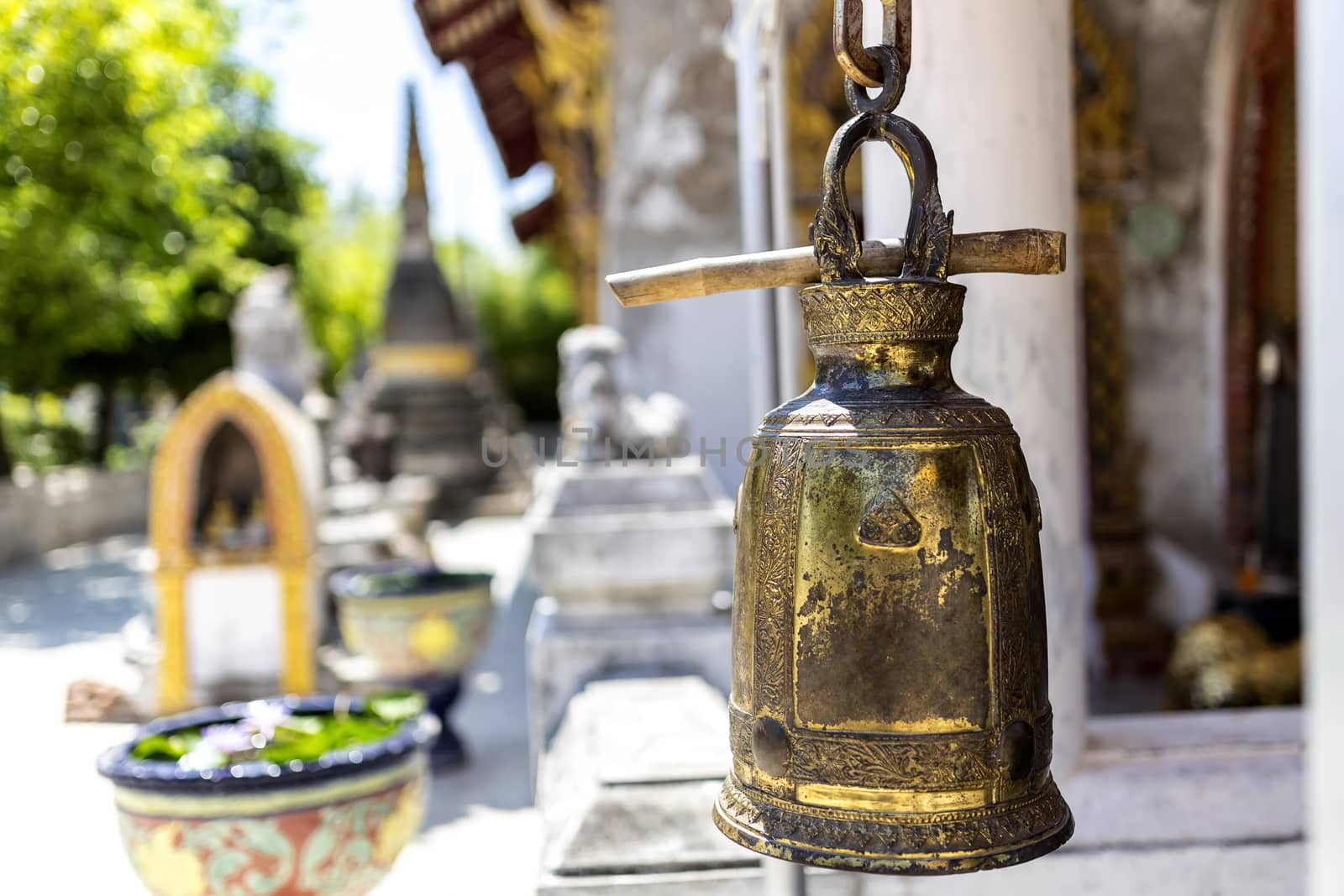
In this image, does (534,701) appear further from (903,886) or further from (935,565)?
(935,565)

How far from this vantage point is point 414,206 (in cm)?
1939

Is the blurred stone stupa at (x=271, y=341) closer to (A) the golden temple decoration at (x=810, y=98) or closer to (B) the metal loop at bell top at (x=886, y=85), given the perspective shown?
(A) the golden temple decoration at (x=810, y=98)

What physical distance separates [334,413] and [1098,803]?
16247mm

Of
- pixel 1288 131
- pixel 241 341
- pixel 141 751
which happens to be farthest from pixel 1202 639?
pixel 241 341

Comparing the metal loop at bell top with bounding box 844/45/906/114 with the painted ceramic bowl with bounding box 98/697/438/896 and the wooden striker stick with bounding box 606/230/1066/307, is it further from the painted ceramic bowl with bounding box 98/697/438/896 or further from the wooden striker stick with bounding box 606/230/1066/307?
the painted ceramic bowl with bounding box 98/697/438/896

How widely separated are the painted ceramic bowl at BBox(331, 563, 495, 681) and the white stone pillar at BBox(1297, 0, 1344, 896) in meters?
4.79

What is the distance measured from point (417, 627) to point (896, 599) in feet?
14.6

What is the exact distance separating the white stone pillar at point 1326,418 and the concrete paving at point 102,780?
331 centimetres

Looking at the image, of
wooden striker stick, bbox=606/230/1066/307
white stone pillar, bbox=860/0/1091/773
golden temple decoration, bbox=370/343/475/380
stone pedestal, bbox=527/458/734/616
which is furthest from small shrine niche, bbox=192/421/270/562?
golden temple decoration, bbox=370/343/475/380

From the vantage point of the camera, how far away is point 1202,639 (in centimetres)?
471

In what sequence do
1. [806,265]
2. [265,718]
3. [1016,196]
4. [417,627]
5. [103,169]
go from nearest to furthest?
[806,265]
[1016,196]
[265,718]
[417,627]
[103,169]

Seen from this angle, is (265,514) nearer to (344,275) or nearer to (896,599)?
(896,599)

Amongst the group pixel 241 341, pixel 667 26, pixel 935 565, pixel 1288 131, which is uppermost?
pixel 667 26

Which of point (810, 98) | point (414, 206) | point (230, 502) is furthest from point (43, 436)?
point (810, 98)
